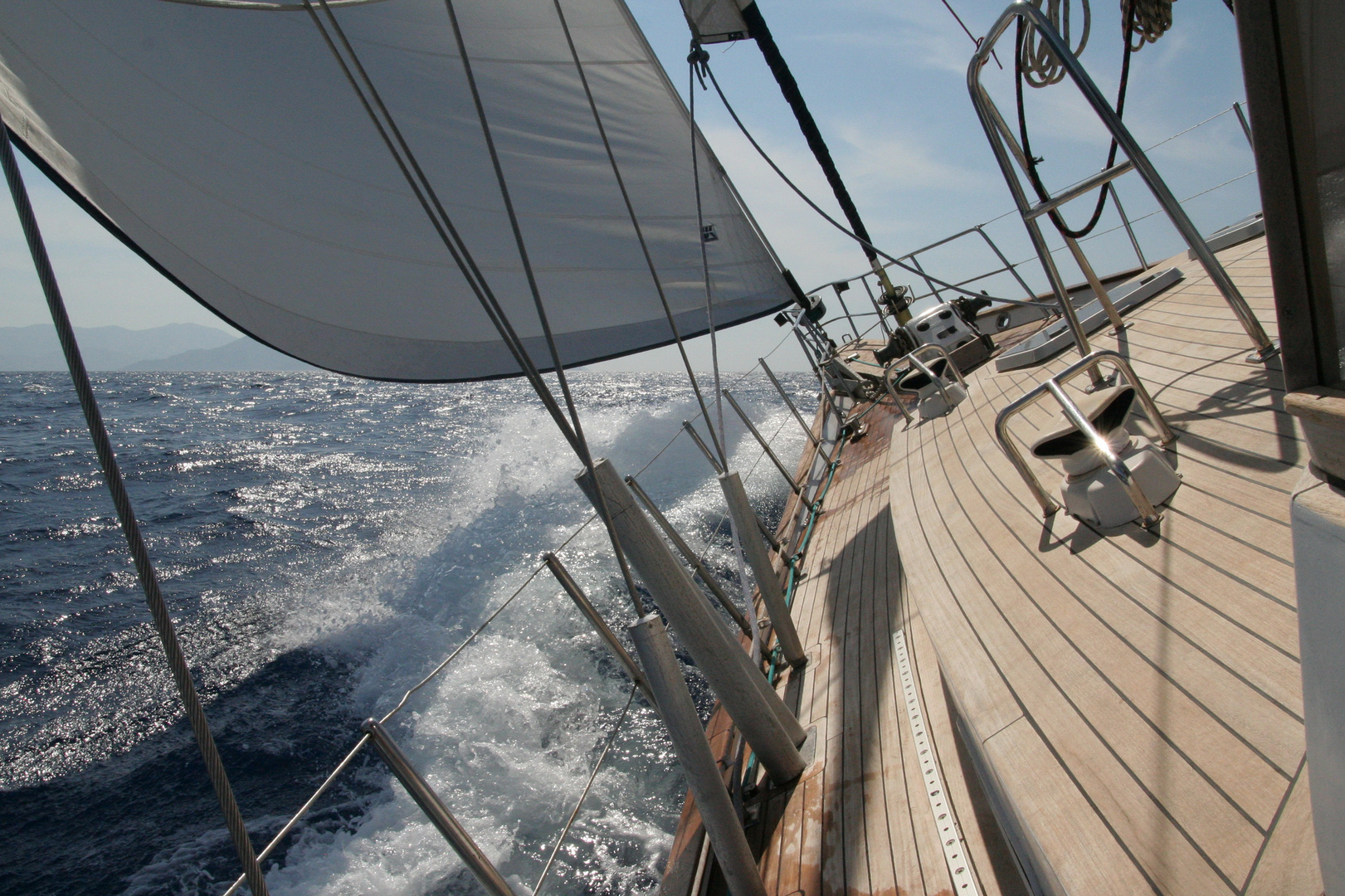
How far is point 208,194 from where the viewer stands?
2598mm

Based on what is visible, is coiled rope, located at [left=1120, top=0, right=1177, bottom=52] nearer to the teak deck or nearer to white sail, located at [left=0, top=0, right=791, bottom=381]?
the teak deck

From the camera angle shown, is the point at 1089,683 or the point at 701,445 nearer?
the point at 1089,683

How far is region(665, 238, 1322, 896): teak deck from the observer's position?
1.13m

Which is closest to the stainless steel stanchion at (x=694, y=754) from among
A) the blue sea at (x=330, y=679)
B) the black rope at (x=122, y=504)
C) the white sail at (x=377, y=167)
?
the black rope at (x=122, y=504)

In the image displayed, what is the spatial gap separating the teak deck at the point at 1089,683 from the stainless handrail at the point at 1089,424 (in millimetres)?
53

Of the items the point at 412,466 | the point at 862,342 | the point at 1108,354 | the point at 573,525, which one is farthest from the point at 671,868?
the point at 412,466

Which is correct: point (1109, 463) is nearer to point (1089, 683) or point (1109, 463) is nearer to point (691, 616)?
point (1089, 683)

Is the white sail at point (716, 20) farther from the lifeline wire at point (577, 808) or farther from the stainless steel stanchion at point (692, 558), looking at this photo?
the lifeline wire at point (577, 808)

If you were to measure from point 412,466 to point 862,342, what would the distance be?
352 inches

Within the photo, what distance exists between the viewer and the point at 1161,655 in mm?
1414

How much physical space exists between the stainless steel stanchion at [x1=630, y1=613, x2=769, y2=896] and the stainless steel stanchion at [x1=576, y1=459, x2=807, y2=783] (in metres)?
0.22

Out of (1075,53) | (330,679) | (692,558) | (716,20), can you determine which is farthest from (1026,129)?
(330,679)

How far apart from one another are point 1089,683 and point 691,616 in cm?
106

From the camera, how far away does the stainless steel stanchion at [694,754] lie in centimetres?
183
